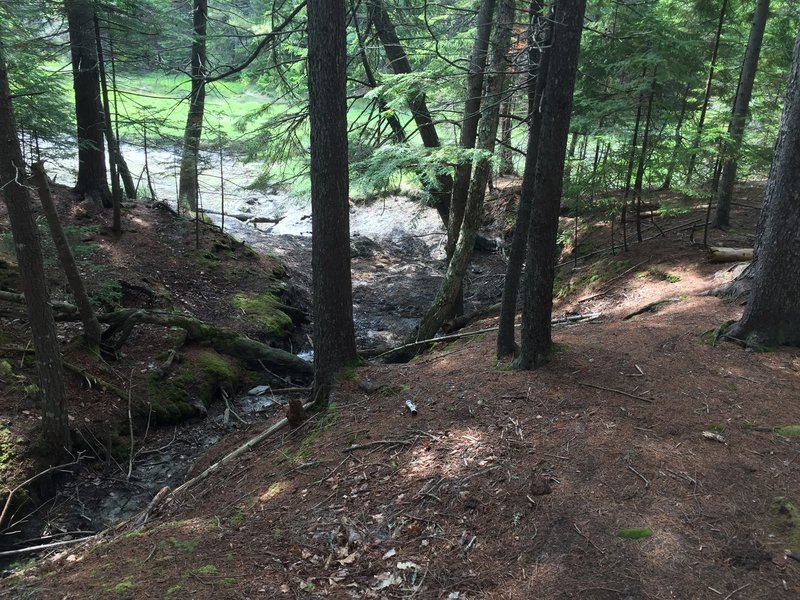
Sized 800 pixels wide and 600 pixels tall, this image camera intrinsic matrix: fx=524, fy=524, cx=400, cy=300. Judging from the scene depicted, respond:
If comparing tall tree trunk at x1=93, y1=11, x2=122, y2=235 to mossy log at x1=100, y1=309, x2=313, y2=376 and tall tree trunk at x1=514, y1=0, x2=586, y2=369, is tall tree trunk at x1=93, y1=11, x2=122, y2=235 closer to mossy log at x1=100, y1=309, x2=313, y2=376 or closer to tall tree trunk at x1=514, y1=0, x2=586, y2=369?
mossy log at x1=100, y1=309, x2=313, y2=376

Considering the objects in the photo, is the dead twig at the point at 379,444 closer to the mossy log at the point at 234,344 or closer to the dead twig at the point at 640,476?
the dead twig at the point at 640,476

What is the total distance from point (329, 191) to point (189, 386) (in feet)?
15.2

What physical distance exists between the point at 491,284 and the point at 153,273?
9.01 m

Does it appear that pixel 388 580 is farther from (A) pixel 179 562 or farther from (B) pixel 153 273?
(B) pixel 153 273

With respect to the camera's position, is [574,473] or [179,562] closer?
[179,562]

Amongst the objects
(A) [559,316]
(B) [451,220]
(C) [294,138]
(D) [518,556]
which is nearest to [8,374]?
(C) [294,138]

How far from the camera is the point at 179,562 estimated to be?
4047mm

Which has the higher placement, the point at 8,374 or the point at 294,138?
the point at 294,138

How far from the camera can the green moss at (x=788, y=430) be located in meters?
4.54

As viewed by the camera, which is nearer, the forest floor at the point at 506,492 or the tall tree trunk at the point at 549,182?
the forest floor at the point at 506,492

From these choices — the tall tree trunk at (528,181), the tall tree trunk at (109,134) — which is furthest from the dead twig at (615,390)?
the tall tree trunk at (109,134)

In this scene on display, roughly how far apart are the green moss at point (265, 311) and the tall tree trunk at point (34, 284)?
5149 millimetres

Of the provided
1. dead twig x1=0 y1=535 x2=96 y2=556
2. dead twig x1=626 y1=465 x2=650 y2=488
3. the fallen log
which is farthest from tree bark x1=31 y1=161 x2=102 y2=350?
the fallen log

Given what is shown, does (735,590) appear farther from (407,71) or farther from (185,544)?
(407,71)
